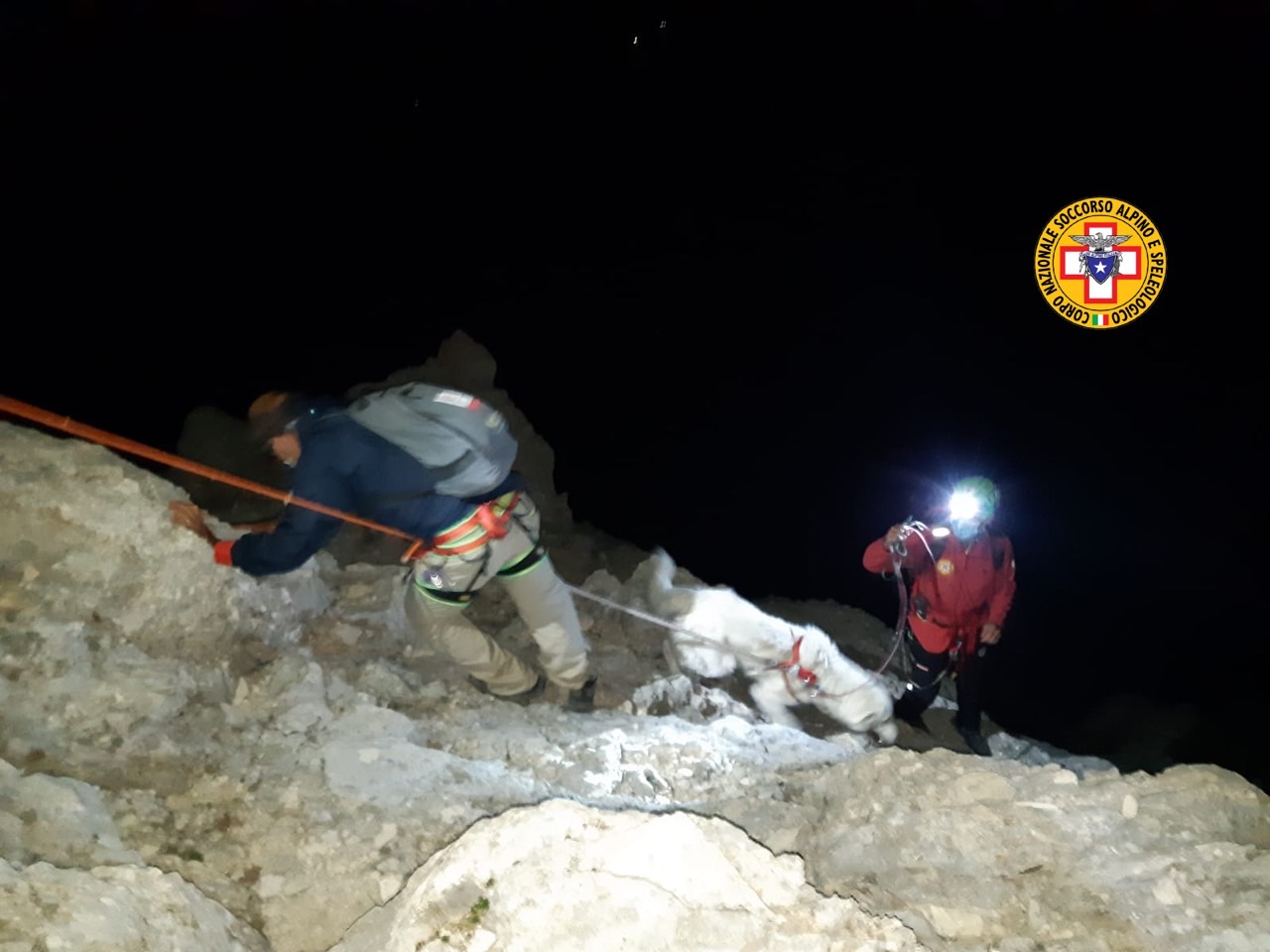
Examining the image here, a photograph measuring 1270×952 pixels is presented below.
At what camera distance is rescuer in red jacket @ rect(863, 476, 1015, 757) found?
6.48 metres

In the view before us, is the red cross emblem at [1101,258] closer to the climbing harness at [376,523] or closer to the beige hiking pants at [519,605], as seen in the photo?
the beige hiking pants at [519,605]

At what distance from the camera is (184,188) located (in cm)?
1966

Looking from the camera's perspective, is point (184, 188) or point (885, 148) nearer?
point (184, 188)

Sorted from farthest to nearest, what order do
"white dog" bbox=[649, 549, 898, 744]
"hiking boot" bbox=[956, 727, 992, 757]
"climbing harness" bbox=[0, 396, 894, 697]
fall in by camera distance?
"hiking boot" bbox=[956, 727, 992, 757], "white dog" bbox=[649, 549, 898, 744], "climbing harness" bbox=[0, 396, 894, 697]

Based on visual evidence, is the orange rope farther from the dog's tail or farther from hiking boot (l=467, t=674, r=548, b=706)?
the dog's tail

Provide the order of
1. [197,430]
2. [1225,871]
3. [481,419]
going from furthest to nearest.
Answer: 1. [197,430]
2. [481,419]
3. [1225,871]

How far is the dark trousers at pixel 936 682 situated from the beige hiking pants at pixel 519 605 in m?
3.48

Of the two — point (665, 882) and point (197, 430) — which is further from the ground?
point (665, 882)

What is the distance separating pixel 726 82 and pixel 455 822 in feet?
123

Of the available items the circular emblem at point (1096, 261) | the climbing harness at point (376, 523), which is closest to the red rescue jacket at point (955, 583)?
the climbing harness at point (376, 523)

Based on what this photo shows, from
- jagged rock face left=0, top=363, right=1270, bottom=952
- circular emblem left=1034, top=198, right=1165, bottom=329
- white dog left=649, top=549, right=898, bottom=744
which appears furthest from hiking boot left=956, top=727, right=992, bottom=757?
circular emblem left=1034, top=198, right=1165, bottom=329

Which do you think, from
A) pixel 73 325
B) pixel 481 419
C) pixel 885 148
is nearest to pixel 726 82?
pixel 885 148

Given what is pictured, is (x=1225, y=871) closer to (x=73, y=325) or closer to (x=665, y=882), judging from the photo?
(x=665, y=882)

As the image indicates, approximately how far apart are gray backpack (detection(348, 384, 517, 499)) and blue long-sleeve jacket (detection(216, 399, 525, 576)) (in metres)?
0.07
